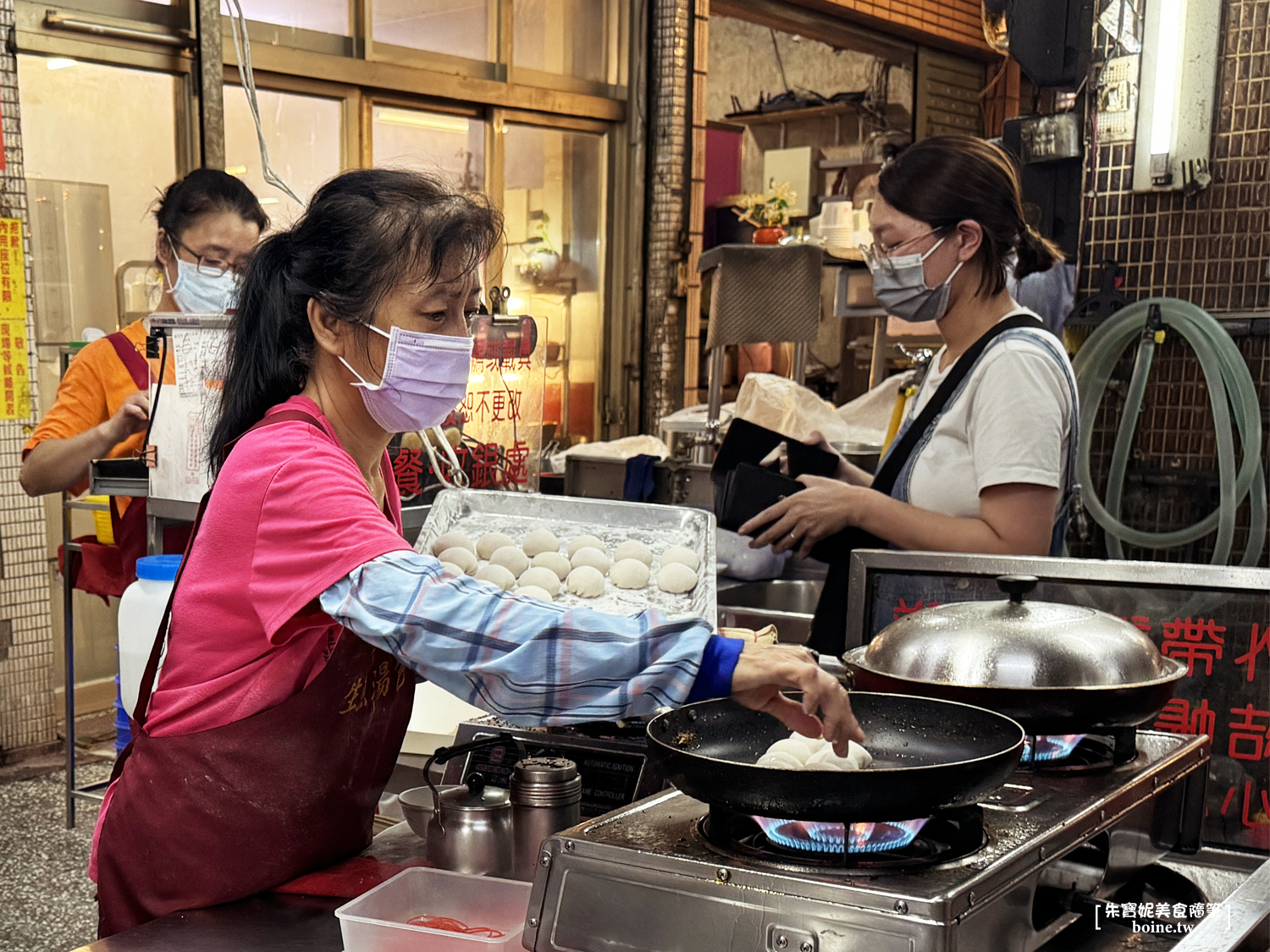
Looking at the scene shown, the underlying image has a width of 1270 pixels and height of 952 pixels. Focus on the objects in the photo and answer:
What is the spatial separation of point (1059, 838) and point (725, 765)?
0.40 meters

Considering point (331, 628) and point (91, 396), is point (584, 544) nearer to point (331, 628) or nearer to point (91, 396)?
point (331, 628)

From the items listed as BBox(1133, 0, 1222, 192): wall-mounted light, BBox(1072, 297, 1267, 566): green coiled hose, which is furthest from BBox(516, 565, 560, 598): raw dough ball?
BBox(1133, 0, 1222, 192): wall-mounted light

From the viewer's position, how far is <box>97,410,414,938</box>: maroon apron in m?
1.50

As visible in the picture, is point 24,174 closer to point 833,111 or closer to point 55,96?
point 55,96

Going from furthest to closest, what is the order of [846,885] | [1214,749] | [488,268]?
[1214,749] → [488,268] → [846,885]

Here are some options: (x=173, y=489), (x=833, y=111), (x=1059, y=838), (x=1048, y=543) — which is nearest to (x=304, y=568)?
(x=1059, y=838)

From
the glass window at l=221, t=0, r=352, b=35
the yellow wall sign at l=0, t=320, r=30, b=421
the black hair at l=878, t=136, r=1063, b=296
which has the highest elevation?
the glass window at l=221, t=0, r=352, b=35

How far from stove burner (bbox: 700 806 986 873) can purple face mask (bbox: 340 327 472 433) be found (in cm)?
68

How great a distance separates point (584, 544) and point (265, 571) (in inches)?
50.1

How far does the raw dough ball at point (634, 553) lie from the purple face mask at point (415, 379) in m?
0.92

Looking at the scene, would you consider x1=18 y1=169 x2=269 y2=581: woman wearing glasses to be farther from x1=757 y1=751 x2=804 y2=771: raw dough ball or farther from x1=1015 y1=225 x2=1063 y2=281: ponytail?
x1=757 y1=751 x2=804 y2=771: raw dough ball

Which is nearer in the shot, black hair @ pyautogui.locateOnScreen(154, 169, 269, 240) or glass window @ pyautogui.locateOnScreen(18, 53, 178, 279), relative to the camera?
black hair @ pyautogui.locateOnScreen(154, 169, 269, 240)

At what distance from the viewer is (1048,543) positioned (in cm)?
231

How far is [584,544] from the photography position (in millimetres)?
2629
